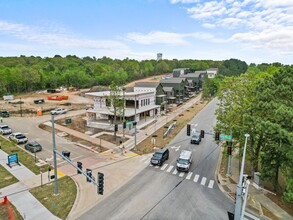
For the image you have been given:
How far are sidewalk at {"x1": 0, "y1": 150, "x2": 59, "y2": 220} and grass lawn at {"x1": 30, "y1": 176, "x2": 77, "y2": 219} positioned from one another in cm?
45

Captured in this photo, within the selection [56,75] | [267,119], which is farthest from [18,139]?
[56,75]

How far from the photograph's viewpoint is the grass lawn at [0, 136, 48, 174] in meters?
27.8

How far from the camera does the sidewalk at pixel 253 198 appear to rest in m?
19.5

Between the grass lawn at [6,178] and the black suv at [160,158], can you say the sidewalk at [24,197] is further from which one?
the black suv at [160,158]

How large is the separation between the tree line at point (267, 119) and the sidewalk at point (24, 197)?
1877 cm

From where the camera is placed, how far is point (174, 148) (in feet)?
119

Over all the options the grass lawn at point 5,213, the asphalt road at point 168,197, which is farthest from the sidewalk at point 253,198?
the grass lawn at point 5,213

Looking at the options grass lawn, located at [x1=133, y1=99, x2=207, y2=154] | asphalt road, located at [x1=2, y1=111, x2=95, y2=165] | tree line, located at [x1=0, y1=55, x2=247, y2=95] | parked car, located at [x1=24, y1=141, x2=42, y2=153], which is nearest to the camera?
asphalt road, located at [x1=2, y1=111, x2=95, y2=165]

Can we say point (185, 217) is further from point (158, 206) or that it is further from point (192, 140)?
point (192, 140)

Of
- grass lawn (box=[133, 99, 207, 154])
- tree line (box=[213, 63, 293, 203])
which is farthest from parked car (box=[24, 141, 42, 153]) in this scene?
tree line (box=[213, 63, 293, 203])

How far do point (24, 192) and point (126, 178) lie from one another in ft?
33.0

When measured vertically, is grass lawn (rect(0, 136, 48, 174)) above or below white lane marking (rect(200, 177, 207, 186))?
below

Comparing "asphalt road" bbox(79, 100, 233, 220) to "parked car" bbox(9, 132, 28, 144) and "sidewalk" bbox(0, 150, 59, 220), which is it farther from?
"parked car" bbox(9, 132, 28, 144)

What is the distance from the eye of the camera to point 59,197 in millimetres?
21172
